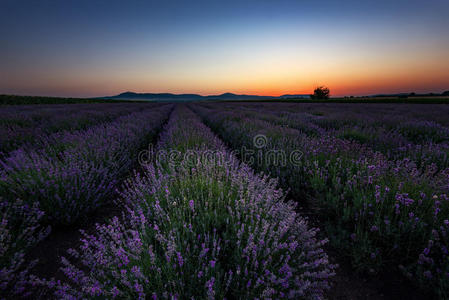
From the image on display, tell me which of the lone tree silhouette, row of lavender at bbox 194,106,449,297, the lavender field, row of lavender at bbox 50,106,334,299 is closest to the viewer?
row of lavender at bbox 50,106,334,299

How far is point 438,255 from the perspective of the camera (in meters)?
1.77

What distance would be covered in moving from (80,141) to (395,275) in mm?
5356

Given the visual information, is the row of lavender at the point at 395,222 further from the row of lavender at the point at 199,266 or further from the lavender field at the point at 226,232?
the row of lavender at the point at 199,266

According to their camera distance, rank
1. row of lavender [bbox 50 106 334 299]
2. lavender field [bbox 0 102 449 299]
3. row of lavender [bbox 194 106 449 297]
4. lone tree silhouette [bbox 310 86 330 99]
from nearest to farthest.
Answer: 1. row of lavender [bbox 50 106 334 299]
2. lavender field [bbox 0 102 449 299]
3. row of lavender [bbox 194 106 449 297]
4. lone tree silhouette [bbox 310 86 330 99]

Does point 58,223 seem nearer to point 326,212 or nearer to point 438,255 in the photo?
point 326,212

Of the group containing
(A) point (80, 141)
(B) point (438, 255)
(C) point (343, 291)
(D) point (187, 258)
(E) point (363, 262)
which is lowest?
(C) point (343, 291)

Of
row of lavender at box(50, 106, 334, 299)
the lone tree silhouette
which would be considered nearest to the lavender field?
row of lavender at box(50, 106, 334, 299)

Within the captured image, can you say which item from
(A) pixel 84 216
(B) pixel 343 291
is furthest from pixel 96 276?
Answer: (B) pixel 343 291

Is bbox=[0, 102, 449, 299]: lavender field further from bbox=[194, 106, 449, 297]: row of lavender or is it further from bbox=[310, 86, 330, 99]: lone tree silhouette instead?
bbox=[310, 86, 330, 99]: lone tree silhouette

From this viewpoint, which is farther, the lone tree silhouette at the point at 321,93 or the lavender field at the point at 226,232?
the lone tree silhouette at the point at 321,93

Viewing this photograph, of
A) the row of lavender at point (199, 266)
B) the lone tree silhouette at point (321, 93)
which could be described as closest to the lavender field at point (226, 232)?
the row of lavender at point (199, 266)

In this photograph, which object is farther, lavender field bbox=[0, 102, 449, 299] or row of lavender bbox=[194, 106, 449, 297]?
row of lavender bbox=[194, 106, 449, 297]

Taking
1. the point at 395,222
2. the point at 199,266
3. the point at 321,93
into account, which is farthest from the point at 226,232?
the point at 321,93

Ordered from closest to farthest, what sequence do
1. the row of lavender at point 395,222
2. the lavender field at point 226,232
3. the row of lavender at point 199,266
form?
the row of lavender at point 199,266, the lavender field at point 226,232, the row of lavender at point 395,222
